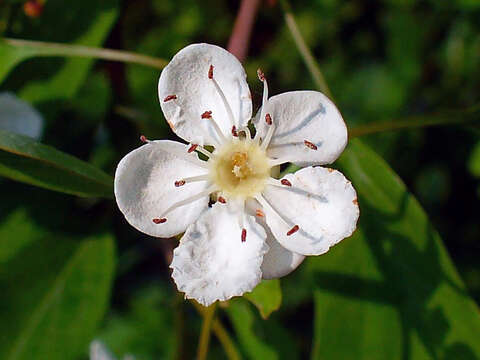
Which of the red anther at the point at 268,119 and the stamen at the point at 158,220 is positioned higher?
the red anther at the point at 268,119

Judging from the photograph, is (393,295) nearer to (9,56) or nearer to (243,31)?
(243,31)

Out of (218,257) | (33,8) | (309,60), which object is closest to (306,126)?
(218,257)

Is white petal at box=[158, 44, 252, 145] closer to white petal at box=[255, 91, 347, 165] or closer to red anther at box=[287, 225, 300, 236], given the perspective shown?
white petal at box=[255, 91, 347, 165]

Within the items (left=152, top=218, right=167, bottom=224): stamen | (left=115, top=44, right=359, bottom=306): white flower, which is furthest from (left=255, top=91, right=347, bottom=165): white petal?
(left=152, top=218, right=167, bottom=224): stamen

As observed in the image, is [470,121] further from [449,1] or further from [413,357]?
[449,1]

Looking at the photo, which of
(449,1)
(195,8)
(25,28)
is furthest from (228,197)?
(195,8)

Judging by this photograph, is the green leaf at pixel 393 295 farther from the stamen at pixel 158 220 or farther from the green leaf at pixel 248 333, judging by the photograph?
the stamen at pixel 158 220

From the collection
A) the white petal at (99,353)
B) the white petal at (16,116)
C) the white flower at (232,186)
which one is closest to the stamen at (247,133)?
the white flower at (232,186)
